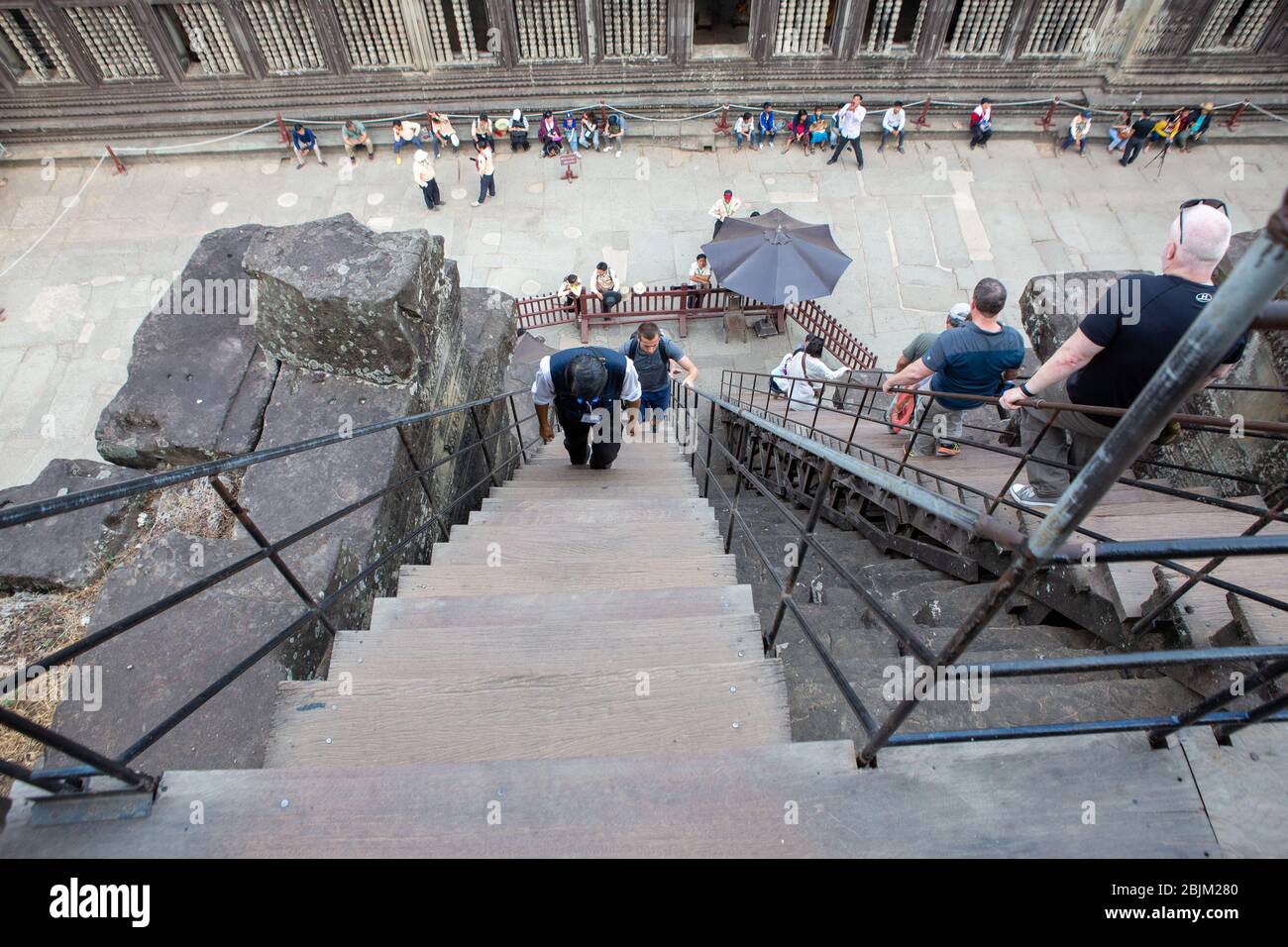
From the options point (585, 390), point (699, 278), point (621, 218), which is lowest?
point (699, 278)

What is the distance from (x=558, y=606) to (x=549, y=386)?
2132 mm

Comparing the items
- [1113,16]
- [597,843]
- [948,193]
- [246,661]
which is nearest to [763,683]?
[597,843]

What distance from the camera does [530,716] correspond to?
2.35 meters

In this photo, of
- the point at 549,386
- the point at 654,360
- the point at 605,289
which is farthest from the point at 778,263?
the point at 549,386

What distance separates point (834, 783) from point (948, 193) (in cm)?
1348

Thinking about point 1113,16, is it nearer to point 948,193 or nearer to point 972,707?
point 948,193


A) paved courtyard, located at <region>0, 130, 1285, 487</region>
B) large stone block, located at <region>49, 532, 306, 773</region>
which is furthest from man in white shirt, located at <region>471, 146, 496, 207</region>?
large stone block, located at <region>49, 532, 306, 773</region>

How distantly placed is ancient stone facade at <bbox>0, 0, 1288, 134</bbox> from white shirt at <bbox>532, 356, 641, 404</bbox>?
11.3 metres

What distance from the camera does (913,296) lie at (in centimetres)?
1077

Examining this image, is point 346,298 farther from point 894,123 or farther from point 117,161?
point 117,161

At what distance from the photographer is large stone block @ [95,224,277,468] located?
427cm

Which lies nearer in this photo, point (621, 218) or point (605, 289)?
point (605, 289)

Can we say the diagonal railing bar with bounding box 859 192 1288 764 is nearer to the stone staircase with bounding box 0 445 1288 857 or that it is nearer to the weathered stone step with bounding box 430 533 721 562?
the stone staircase with bounding box 0 445 1288 857

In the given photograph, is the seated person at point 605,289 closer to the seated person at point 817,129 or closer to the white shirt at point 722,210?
the white shirt at point 722,210
